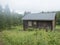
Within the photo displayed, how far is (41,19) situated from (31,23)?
167cm

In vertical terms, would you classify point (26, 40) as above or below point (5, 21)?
above

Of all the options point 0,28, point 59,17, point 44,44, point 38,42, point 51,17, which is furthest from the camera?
point 59,17

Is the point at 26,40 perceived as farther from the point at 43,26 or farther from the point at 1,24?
the point at 1,24

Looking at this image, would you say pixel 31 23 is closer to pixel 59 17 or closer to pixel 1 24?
pixel 1 24

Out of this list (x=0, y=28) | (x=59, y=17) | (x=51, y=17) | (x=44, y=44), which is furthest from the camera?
(x=59, y=17)

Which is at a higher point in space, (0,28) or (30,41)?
(30,41)

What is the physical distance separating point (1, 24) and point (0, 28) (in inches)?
27.4

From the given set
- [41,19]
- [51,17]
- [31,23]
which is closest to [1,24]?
[31,23]

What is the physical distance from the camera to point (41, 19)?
56.8 feet

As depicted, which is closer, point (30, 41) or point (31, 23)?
point (30, 41)

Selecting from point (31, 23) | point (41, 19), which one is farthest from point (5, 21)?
point (41, 19)

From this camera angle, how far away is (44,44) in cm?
521

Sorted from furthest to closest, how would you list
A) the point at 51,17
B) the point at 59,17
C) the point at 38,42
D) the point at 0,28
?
the point at 59,17 → the point at 0,28 → the point at 51,17 → the point at 38,42

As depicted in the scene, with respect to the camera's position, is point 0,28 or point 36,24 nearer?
point 36,24
